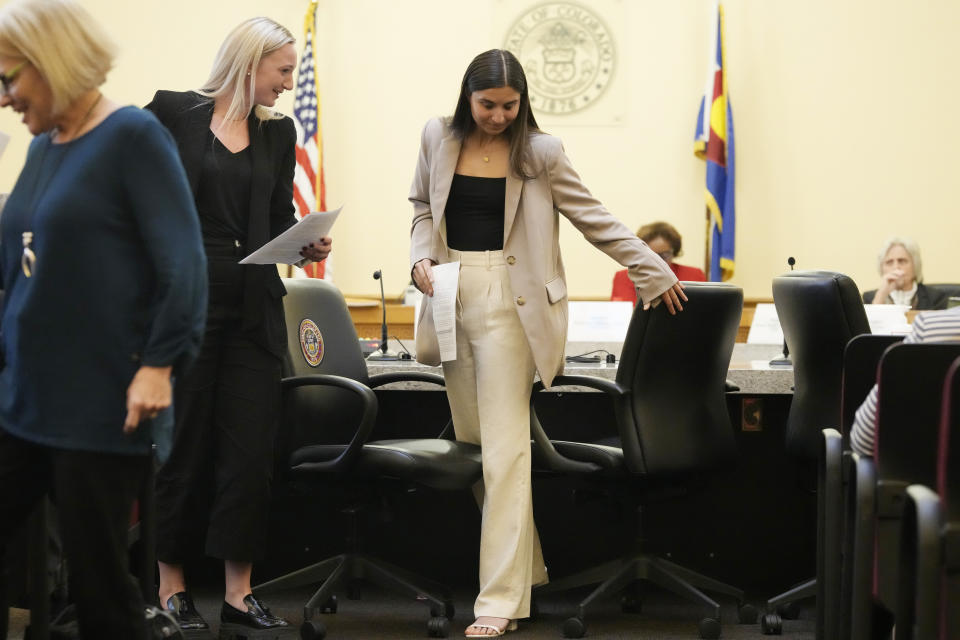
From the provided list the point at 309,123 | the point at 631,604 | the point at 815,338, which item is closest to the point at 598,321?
the point at 631,604

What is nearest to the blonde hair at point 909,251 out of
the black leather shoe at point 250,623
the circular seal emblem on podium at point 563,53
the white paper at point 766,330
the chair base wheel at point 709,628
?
the white paper at point 766,330

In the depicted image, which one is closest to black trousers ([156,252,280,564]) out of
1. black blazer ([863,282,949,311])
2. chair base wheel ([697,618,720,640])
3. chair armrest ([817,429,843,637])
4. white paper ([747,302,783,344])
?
chair base wheel ([697,618,720,640])

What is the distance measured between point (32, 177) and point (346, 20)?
5.76m

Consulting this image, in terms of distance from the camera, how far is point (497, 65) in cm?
282

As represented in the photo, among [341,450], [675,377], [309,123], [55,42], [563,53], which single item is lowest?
[341,450]

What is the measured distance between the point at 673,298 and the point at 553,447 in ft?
1.81

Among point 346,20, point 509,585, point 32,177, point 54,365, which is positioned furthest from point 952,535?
point 346,20

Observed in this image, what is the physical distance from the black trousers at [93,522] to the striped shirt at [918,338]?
3.59 ft

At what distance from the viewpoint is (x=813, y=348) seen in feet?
9.89

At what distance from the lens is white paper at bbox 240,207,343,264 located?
255 centimetres

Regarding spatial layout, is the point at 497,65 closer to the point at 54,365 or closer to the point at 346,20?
the point at 54,365

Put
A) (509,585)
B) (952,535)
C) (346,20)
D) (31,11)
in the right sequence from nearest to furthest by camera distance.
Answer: (952,535) → (31,11) → (509,585) → (346,20)

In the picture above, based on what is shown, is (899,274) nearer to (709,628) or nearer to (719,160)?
(719,160)

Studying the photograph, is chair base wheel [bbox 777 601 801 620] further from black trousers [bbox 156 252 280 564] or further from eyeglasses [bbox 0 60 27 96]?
eyeglasses [bbox 0 60 27 96]
